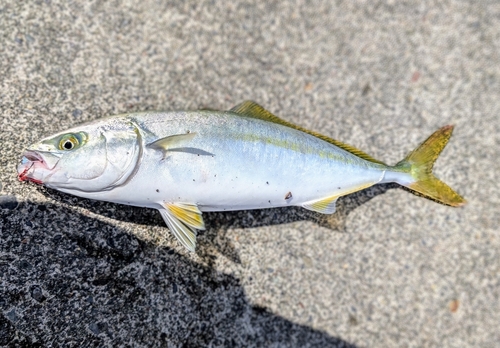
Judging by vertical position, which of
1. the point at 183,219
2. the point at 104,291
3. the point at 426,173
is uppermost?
the point at 426,173

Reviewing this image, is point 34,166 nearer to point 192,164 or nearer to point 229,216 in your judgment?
point 192,164

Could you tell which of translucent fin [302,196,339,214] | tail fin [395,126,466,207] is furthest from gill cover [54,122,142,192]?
tail fin [395,126,466,207]

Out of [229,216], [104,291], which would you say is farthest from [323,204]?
[104,291]

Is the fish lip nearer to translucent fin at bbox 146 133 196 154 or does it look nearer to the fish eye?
the fish eye

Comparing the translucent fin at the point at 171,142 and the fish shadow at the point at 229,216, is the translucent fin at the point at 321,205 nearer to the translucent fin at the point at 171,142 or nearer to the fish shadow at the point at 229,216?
the fish shadow at the point at 229,216

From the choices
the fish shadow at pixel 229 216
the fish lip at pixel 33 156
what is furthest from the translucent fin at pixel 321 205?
the fish lip at pixel 33 156

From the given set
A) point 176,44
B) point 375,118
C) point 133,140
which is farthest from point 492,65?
point 133,140

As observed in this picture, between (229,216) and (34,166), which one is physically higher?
(34,166)
